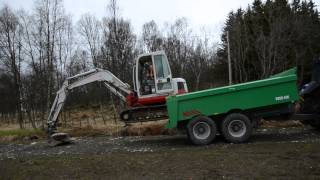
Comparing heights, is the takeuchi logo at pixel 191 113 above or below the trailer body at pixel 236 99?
below

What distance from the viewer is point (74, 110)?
5294cm

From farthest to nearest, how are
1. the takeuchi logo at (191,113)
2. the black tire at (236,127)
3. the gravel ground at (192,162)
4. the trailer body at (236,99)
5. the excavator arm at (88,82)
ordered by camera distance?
the excavator arm at (88,82), the takeuchi logo at (191,113), the black tire at (236,127), the trailer body at (236,99), the gravel ground at (192,162)

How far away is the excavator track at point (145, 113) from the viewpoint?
15.5 m

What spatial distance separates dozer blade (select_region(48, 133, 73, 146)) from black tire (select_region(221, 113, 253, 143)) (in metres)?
6.41

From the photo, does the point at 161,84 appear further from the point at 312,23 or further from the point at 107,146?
the point at 312,23

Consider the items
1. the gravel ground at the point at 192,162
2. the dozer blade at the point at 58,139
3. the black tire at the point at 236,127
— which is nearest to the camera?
the gravel ground at the point at 192,162

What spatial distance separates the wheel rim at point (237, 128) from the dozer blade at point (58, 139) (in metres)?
6.61

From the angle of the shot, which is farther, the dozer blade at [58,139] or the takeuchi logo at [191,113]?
the dozer blade at [58,139]

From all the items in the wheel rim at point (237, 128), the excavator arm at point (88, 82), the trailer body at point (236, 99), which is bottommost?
the wheel rim at point (237, 128)

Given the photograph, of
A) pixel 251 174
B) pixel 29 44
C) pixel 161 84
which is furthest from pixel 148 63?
pixel 29 44

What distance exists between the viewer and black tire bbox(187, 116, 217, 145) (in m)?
14.4

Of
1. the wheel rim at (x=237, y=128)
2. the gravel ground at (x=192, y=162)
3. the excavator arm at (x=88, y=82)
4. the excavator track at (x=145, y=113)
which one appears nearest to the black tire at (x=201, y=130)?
the gravel ground at (x=192, y=162)

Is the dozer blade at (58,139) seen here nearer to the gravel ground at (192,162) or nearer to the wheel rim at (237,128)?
the gravel ground at (192,162)

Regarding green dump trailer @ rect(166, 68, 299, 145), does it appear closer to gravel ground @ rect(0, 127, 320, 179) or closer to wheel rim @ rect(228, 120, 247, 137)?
wheel rim @ rect(228, 120, 247, 137)
